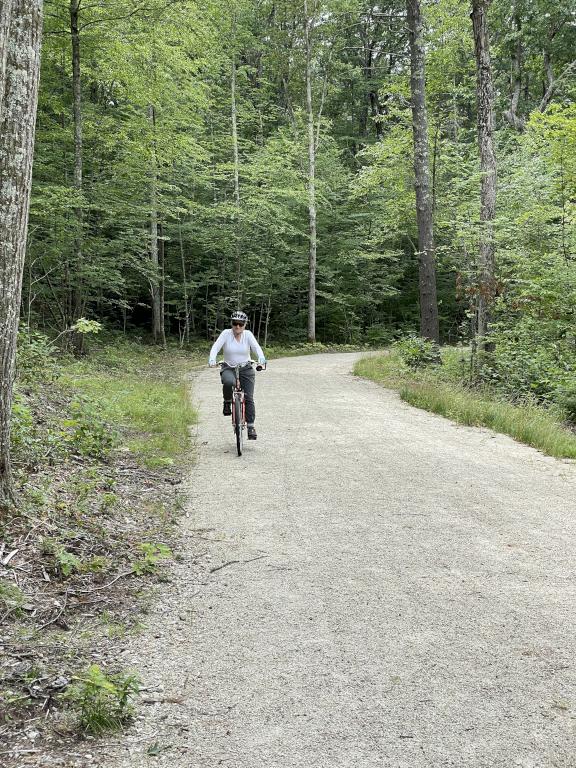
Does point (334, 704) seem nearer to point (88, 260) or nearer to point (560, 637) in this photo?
point (560, 637)

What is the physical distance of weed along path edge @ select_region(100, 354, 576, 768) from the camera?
279cm

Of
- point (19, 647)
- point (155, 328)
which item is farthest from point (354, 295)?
point (19, 647)

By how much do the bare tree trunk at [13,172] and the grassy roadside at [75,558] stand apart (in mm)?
617

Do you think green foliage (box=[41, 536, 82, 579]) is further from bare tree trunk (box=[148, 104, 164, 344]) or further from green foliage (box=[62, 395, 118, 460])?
bare tree trunk (box=[148, 104, 164, 344])

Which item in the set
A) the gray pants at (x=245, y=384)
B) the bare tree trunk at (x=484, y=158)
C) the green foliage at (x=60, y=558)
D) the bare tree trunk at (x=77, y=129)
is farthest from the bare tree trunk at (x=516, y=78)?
the green foliage at (x=60, y=558)

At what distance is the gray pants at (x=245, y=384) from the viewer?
29.5 feet

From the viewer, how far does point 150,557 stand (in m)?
4.82

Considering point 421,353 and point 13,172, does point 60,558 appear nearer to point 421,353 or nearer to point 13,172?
point 13,172

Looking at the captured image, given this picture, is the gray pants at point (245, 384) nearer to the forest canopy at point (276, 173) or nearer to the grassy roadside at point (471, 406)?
the grassy roadside at point (471, 406)

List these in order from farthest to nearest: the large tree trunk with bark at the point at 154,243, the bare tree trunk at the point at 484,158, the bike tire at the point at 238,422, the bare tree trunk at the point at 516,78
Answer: the bare tree trunk at the point at 516,78 < the large tree trunk with bark at the point at 154,243 < the bare tree trunk at the point at 484,158 < the bike tire at the point at 238,422

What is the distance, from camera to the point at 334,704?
3.04m

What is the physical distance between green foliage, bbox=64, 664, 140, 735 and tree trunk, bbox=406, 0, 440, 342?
15.1 meters

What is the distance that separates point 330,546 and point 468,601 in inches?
52.8

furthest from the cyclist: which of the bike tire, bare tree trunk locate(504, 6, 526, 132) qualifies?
bare tree trunk locate(504, 6, 526, 132)
